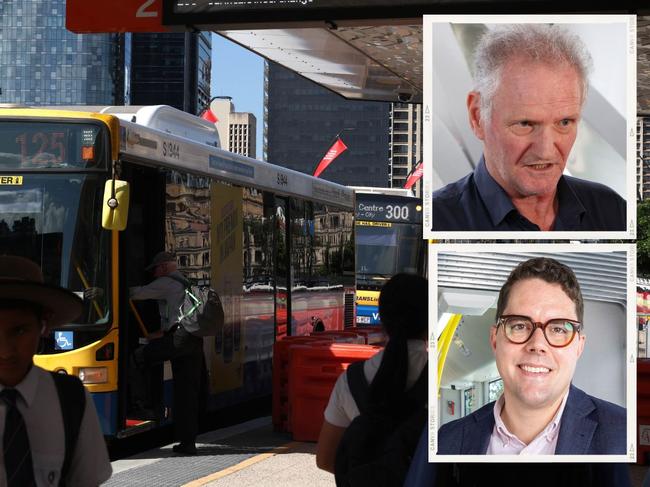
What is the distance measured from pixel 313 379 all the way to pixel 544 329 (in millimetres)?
8870

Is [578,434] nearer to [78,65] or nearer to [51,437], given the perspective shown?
[51,437]

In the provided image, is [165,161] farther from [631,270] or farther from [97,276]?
[631,270]

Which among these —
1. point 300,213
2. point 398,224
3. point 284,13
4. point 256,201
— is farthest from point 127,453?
point 398,224

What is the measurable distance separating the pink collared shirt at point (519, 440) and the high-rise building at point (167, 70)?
167m

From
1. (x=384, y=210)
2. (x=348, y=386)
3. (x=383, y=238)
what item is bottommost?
(x=348, y=386)

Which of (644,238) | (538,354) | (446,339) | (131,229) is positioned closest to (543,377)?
(538,354)

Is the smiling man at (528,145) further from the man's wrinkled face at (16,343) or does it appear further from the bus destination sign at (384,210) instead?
the bus destination sign at (384,210)

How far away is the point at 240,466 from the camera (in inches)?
432

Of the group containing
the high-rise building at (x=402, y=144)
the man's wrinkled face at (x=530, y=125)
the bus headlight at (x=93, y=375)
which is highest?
the high-rise building at (x=402, y=144)

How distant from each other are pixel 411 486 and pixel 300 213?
14.1 m

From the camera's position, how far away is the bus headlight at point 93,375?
11648 mm

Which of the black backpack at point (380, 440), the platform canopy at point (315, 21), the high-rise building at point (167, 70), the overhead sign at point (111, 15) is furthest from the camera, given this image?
the high-rise building at point (167, 70)

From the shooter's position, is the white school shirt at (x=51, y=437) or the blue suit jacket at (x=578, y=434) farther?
the blue suit jacket at (x=578, y=434)

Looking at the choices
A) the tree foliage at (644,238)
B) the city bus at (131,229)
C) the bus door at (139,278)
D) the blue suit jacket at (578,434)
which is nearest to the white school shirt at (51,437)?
the blue suit jacket at (578,434)
